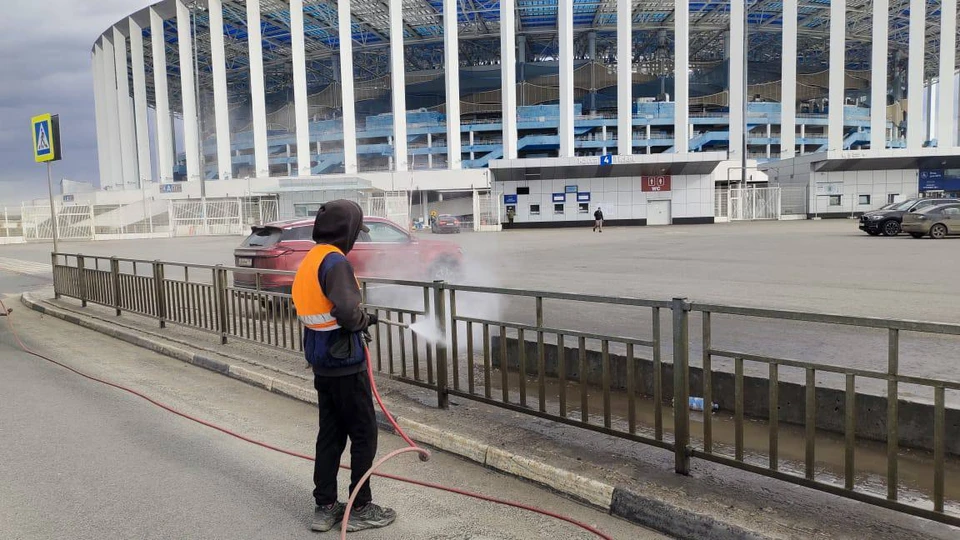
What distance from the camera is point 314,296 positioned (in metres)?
3.32

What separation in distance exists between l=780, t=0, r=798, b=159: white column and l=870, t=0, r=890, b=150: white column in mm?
6386

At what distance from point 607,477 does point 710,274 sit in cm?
1078

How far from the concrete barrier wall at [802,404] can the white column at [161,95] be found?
72.0 metres

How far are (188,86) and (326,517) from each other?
70.4 m

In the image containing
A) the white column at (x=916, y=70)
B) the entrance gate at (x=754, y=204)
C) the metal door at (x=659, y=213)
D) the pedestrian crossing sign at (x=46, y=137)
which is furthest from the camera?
the white column at (x=916, y=70)

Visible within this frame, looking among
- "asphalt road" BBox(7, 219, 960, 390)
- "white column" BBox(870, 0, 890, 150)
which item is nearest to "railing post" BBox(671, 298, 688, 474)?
"asphalt road" BBox(7, 219, 960, 390)

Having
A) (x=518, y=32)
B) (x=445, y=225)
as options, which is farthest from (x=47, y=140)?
(x=518, y=32)

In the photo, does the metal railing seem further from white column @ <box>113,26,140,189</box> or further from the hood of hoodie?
white column @ <box>113,26,140,189</box>

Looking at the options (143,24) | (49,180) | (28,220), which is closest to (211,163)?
(143,24)

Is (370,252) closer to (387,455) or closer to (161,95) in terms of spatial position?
(387,455)

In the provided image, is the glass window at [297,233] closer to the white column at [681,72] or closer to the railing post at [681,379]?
the railing post at [681,379]

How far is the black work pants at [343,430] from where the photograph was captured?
11.2 ft

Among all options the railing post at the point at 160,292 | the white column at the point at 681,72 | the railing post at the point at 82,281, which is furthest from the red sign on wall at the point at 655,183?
the railing post at the point at 160,292

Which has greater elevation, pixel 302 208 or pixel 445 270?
pixel 302 208
